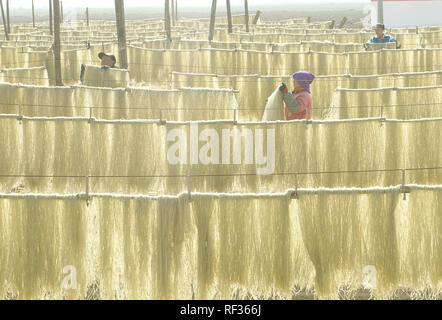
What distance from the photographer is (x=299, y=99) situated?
38.9 ft

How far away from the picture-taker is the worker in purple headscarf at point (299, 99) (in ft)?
38.2

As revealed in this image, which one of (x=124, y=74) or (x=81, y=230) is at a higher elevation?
(x=124, y=74)

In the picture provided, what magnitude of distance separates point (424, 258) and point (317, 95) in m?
8.19

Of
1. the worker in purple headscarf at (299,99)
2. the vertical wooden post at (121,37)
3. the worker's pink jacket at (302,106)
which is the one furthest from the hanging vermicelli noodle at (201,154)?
the vertical wooden post at (121,37)

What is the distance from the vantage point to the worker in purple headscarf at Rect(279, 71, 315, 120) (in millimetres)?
11656

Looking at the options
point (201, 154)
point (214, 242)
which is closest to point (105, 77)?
point (201, 154)

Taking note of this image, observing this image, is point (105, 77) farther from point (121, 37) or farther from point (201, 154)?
point (201, 154)

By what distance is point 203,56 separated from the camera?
65.6 feet

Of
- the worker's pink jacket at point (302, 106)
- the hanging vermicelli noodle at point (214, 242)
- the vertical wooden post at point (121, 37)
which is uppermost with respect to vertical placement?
the vertical wooden post at point (121, 37)

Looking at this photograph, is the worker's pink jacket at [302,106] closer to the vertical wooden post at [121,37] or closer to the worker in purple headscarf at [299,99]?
the worker in purple headscarf at [299,99]

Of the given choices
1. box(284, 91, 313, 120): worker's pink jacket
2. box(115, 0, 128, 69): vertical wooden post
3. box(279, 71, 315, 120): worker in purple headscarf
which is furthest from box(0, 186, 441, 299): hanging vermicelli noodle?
box(115, 0, 128, 69): vertical wooden post

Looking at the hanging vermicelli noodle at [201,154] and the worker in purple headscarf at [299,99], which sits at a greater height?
the worker in purple headscarf at [299,99]

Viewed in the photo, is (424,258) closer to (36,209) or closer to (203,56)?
(36,209)

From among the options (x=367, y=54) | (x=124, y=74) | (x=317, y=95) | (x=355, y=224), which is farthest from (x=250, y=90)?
(x=355, y=224)
